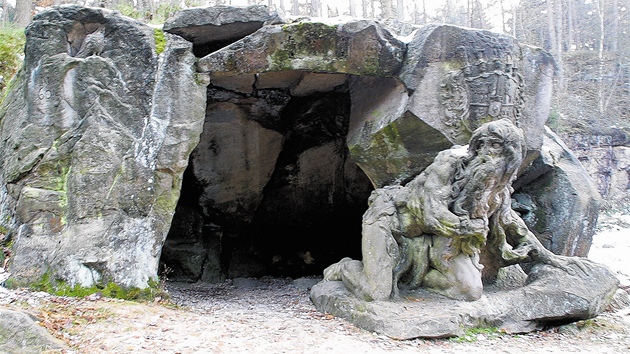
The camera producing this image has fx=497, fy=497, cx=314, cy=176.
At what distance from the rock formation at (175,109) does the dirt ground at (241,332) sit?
597 mm

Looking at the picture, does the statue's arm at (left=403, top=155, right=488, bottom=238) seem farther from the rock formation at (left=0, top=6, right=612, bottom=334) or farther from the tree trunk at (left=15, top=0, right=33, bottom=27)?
the tree trunk at (left=15, top=0, right=33, bottom=27)

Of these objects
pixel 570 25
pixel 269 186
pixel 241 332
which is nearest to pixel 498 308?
pixel 241 332

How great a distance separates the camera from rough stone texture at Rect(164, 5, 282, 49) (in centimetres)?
530

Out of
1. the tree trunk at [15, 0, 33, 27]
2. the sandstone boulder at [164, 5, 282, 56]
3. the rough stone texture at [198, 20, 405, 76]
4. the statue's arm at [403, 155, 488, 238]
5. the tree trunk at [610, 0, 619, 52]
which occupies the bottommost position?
the statue's arm at [403, 155, 488, 238]

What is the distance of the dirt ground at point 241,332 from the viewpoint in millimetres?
3553

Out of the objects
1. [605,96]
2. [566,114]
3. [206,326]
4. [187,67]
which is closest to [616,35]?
[605,96]

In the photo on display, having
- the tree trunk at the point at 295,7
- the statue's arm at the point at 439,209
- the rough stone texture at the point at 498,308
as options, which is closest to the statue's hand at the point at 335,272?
the rough stone texture at the point at 498,308

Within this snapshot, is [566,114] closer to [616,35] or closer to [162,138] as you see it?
[616,35]

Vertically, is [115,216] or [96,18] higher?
[96,18]

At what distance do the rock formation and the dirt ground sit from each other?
60 centimetres

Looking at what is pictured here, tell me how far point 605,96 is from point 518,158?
16.4 m

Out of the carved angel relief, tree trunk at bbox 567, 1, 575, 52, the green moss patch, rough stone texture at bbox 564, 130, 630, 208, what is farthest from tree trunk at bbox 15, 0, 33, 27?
tree trunk at bbox 567, 1, 575, 52

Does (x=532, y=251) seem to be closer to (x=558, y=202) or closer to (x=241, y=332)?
(x=558, y=202)

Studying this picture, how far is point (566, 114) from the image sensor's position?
15727mm
